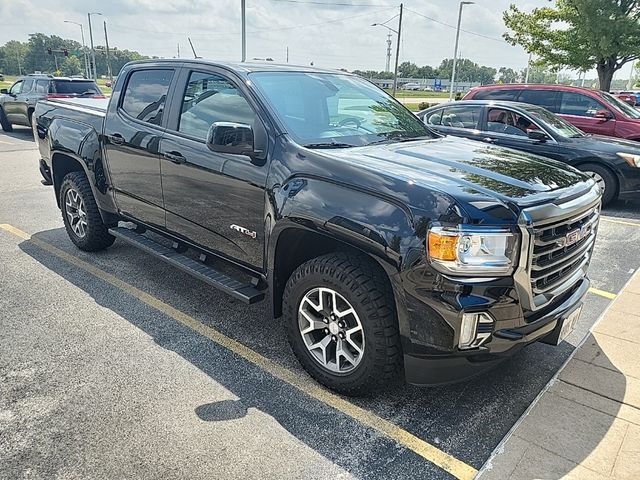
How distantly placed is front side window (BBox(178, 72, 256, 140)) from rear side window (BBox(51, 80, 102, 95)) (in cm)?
1258

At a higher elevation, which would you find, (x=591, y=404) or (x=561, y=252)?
(x=561, y=252)

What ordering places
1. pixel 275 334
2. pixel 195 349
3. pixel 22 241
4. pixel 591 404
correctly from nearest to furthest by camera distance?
pixel 591 404 → pixel 195 349 → pixel 275 334 → pixel 22 241

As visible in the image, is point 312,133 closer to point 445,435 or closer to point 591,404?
point 445,435

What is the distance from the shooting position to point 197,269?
3.98 m

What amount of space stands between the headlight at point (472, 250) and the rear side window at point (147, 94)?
2732mm

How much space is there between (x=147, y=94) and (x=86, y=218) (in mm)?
1577

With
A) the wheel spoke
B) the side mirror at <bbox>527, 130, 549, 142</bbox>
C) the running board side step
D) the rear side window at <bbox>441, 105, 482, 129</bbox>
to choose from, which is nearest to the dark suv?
the rear side window at <bbox>441, 105, 482, 129</bbox>

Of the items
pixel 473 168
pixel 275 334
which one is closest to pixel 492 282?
pixel 473 168

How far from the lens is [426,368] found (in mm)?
2727

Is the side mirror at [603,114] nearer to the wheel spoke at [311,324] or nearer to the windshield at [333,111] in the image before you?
the windshield at [333,111]

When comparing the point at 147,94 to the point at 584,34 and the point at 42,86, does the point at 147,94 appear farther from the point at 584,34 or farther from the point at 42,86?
the point at 584,34

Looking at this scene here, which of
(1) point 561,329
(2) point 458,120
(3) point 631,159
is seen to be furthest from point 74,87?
(1) point 561,329

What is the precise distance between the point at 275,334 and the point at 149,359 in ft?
3.03

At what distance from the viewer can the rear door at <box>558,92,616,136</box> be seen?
32.5 feet
